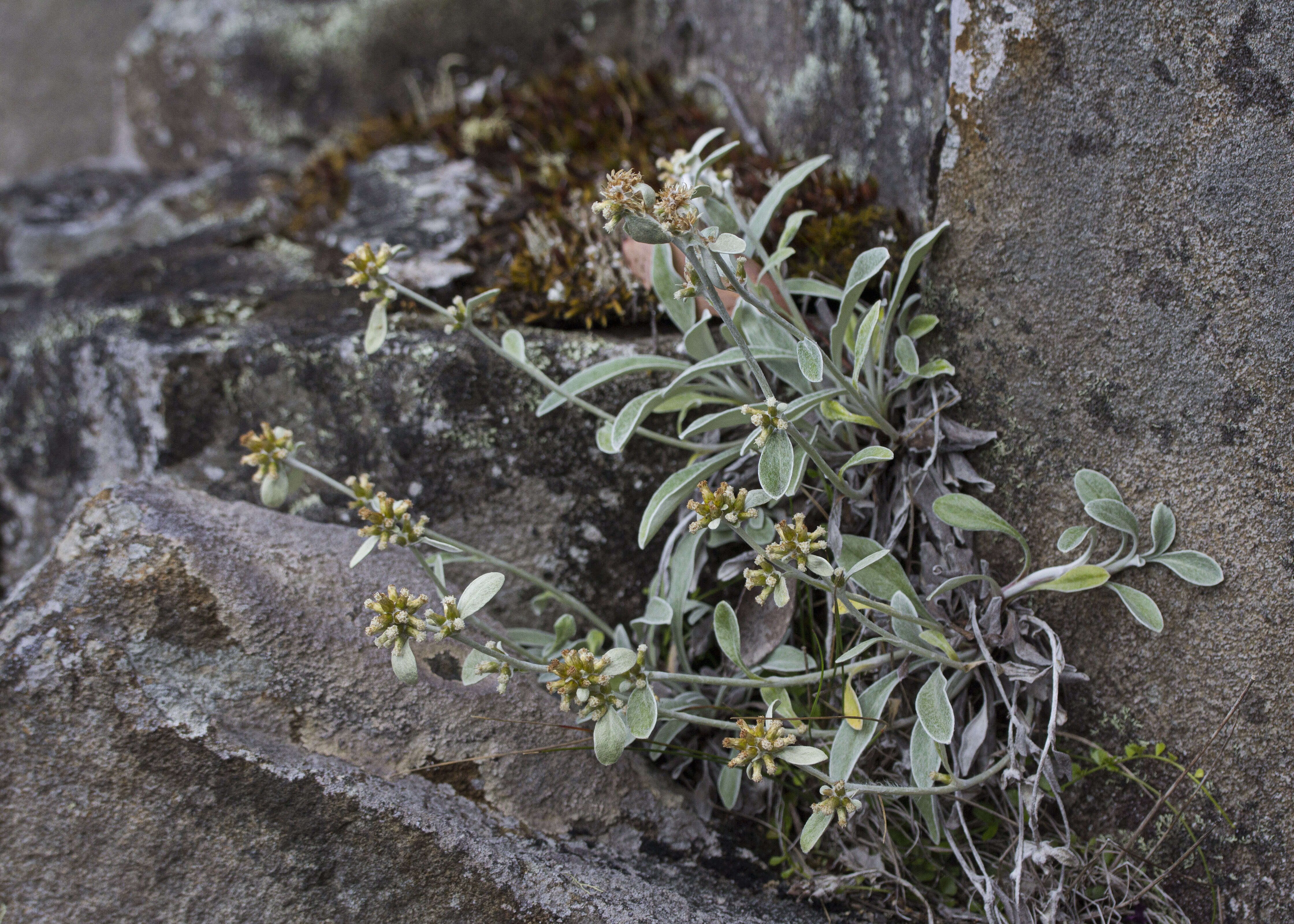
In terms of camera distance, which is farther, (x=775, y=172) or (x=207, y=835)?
(x=775, y=172)

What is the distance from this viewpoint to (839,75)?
255 centimetres

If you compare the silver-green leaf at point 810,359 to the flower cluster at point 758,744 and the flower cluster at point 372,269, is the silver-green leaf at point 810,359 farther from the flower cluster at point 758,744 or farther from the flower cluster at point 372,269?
the flower cluster at point 372,269

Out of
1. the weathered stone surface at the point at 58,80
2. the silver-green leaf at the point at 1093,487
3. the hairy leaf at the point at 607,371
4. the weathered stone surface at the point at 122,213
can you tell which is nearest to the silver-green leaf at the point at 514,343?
the hairy leaf at the point at 607,371

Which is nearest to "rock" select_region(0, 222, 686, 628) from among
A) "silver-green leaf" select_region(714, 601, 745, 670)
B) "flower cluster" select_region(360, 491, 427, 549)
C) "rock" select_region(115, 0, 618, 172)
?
"silver-green leaf" select_region(714, 601, 745, 670)

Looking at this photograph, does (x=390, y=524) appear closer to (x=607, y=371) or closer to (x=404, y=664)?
(x=404, y=664)

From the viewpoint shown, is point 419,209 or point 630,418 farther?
point 419,209

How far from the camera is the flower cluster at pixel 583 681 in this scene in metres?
1.43

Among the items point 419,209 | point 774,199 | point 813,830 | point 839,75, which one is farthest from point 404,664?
point 839,75

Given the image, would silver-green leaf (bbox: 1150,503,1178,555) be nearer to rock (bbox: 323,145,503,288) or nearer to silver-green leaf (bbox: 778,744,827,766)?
silver-green leaf (bbox: 778,744,827,766)

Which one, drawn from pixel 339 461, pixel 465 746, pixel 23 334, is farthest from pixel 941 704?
pixel 23 334

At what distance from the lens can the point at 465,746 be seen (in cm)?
185

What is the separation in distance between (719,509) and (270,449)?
1010 millimetres

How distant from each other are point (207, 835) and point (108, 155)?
558 centimetres

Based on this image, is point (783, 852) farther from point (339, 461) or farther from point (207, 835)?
point (339, 461)
